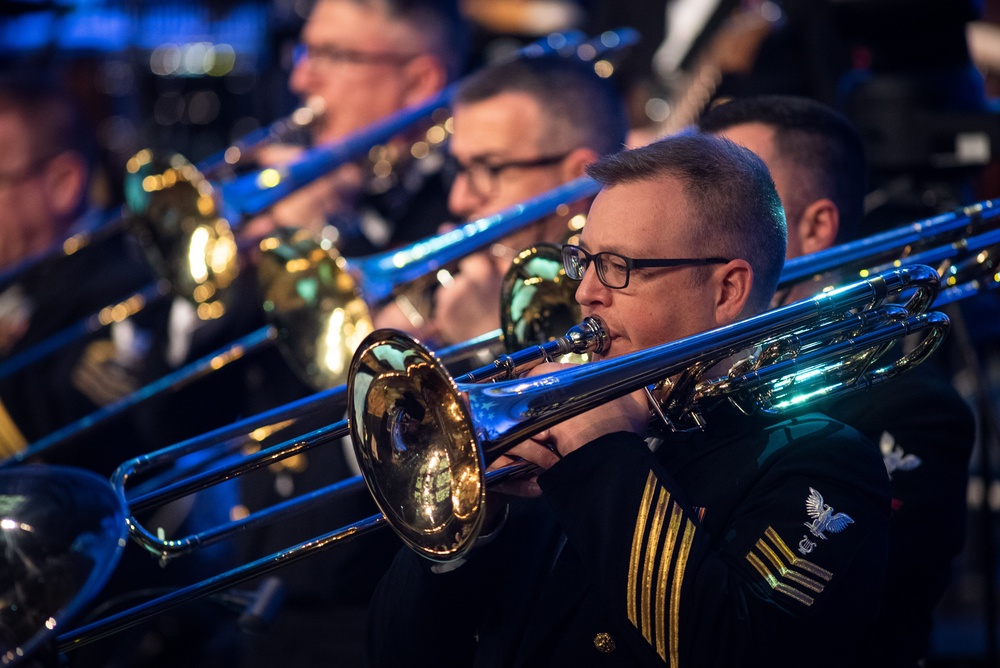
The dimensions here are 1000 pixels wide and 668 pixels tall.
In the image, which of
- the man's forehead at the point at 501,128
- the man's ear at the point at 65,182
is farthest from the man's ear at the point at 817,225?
the man's ear at the point at 65,182

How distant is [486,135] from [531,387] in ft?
5.79

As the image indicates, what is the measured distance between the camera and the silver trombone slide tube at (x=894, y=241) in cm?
269

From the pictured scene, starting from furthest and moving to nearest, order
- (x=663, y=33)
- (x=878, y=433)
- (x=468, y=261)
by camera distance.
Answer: (x=663, y=33) < (x=468, y=261) < (x=878, y=433)

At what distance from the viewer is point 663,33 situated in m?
5.63

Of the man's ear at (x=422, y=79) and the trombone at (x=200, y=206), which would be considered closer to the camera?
the trombone at (x=200, y=206)

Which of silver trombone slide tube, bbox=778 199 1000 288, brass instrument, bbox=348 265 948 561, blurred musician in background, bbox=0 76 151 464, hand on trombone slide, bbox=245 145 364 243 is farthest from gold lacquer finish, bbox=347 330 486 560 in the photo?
hand on trombone slide, bbox=245 145 364 243

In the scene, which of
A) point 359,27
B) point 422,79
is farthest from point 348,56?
point 422,79

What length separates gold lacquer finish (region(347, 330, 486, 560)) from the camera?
6.54 ft

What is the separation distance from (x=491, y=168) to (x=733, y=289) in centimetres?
150

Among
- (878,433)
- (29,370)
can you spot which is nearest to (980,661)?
(878,433)

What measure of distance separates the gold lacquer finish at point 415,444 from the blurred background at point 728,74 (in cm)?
122

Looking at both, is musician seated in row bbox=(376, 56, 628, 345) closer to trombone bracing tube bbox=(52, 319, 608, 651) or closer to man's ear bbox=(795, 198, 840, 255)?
man's ear bbox=(795, 198, 840, 255)

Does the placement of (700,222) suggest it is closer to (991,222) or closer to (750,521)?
(750,521)

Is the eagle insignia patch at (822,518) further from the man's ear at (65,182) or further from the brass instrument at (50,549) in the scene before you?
the man's ear at (65,182)
